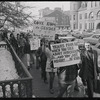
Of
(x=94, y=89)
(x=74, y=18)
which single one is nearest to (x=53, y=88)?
(x=94, y=89)

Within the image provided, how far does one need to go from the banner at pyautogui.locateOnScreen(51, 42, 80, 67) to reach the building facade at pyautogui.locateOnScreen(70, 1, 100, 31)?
45579 mm

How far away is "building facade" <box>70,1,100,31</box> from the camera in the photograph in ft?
172

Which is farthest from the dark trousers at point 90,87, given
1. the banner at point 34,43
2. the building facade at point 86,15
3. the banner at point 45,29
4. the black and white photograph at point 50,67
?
the building facade at point 86,15

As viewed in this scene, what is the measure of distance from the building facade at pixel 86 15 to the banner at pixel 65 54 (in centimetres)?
4558

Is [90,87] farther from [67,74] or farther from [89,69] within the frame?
[67,74]

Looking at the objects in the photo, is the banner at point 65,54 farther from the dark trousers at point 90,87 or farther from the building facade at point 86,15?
the building facade at point 86,15

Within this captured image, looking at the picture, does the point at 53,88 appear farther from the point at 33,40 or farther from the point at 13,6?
the point at 13,6

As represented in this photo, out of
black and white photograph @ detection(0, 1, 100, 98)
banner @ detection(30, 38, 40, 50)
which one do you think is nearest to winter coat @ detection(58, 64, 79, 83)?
black and white photograph @ detection(0, 1, 100, 98)

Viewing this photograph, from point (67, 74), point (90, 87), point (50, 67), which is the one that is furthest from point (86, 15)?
A: point (67, 74)

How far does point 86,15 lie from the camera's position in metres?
60.1

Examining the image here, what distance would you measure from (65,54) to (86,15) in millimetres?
57528

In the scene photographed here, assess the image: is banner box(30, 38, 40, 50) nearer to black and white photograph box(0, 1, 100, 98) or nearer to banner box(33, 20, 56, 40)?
black and white photograph box(0, 1, 100, 98)

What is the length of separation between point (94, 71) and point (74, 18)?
220 feet

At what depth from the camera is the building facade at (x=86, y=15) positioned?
5247cm
